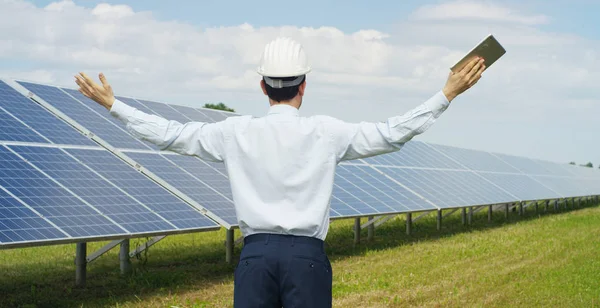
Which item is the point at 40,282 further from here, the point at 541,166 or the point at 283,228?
the point at 541,166

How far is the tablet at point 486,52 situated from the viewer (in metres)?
3.89

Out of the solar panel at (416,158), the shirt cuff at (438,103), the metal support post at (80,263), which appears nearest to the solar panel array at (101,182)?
the metal support post at (80,263)

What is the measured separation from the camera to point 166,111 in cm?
1598

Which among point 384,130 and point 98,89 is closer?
point 384,130

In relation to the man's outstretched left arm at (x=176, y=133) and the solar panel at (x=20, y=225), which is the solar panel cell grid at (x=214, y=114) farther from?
the man's outstretched left arm at (x=176, y=133)

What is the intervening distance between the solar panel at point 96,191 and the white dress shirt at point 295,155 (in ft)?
22.2

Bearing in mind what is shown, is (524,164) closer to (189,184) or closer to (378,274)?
(378,274)

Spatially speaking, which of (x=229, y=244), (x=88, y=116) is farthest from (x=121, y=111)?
(x=88, y=116)

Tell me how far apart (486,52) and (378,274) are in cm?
957

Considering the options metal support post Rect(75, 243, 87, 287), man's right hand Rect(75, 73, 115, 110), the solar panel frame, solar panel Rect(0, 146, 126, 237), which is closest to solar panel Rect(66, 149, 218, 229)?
the solar panel frame

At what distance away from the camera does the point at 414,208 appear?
18094 millimetres

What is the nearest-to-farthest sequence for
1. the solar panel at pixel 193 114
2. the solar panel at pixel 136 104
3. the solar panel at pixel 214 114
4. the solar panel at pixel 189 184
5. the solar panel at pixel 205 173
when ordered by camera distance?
the solar panel at pixel 189 184
the solar panel at pixel 205 173
the solar panel at pixel 136 104
the solar panel at pixel 193 114
the solar panel at pixel 214 114

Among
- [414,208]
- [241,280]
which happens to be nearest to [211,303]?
[241,280]

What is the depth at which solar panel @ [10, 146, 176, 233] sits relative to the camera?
35.1 ft
